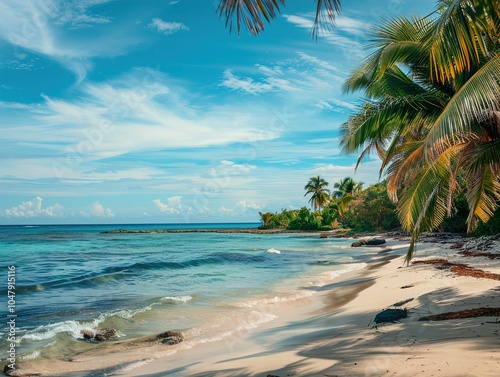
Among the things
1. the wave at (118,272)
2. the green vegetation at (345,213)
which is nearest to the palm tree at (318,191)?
the green vegetation at (345,213)

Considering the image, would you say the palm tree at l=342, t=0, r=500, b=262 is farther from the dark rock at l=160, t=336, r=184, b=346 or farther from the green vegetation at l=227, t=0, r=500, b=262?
the dark rock at l=160, t=336, r=184, b=346

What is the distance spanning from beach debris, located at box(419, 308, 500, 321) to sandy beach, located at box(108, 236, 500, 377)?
0.71ft

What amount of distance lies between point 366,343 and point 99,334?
6.15 m

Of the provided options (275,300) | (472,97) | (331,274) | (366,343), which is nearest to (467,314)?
(366,343)

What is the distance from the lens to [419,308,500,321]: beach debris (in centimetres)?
666

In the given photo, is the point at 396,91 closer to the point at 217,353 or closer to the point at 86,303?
the point at 217,353

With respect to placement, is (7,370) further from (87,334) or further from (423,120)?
(423,120)

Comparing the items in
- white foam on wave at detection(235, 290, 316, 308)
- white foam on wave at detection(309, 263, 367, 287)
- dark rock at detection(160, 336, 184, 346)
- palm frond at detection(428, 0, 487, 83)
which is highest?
palm frond at detection(428, 0, 487, 83)

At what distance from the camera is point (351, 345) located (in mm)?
6180

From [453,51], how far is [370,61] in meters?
3.69

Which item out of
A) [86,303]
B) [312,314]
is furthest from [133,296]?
[312,314]

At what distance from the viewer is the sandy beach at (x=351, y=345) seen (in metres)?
4.94

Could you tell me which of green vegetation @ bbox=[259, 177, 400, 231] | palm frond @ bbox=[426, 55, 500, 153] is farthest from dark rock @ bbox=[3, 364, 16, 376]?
green vegetation @ bbox=[259, 177, 400, 231]

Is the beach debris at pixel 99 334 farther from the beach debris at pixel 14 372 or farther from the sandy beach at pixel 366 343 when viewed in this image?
the sandy beach at pixel 366 343
